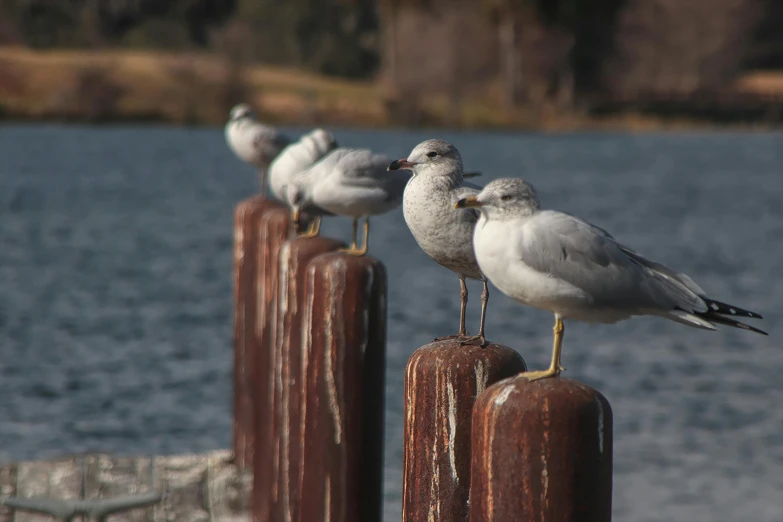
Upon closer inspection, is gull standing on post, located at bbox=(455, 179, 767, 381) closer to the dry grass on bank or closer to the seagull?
the seagull

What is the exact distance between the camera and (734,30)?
67250 mm

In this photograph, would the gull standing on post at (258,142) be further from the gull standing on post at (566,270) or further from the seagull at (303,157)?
the gull standing on post at (566,270)

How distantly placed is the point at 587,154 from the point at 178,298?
36.4 meters

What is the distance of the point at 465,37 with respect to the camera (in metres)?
66.0

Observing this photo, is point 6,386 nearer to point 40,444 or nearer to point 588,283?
point 40,444

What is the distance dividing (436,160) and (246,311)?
329 cm

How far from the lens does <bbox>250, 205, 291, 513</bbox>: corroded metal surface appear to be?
7.07 m

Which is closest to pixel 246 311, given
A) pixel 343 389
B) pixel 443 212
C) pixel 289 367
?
pixel 289 367

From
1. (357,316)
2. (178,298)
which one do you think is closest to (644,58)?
(178,298)

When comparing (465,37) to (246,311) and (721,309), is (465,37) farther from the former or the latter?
(721,309)

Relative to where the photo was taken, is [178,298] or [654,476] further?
[178,298]

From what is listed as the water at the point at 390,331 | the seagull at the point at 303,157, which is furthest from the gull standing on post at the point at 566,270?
the water at the point at 390,331

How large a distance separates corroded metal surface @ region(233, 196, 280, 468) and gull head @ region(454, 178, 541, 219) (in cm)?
387

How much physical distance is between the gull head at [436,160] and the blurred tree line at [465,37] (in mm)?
54392
